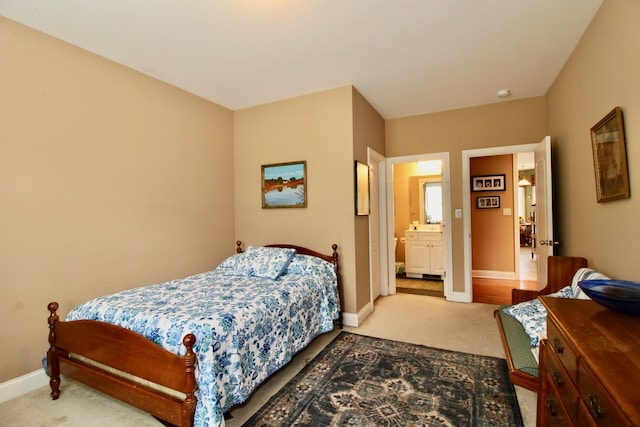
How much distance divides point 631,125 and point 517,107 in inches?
94.3

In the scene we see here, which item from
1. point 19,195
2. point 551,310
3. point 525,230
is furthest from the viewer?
point 525,230

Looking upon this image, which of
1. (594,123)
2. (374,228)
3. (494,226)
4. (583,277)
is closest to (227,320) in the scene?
(583,277)

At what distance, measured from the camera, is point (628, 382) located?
74cm

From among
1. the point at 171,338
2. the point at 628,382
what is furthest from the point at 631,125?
the point at 171,338

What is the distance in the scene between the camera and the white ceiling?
215 cm

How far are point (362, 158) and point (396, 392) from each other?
2454mm

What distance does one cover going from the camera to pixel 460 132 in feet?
13.9

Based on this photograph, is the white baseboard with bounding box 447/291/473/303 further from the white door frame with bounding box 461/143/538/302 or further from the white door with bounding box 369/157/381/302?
the white door with bounding box 369/157/381/302

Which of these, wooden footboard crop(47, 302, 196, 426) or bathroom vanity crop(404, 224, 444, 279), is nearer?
wooden footboard crop(47, 302, 196, 426)

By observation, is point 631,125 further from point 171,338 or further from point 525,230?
point 525,230

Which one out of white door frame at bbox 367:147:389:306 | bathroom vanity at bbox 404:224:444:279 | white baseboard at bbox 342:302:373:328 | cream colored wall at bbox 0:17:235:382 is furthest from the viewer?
bathroom vanity at bbox 404:224:444:279

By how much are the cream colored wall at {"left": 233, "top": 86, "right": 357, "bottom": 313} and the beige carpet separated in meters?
0.67

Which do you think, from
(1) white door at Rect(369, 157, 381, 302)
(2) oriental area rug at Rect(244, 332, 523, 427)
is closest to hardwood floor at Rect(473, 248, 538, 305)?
(1) white door at Rect(369, 157, 381, 302)

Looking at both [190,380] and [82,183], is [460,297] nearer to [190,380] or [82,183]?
[190,380]
